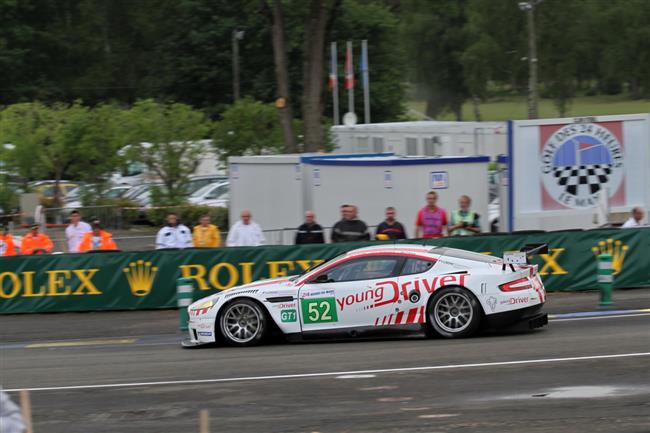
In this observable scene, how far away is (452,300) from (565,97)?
2135 inches

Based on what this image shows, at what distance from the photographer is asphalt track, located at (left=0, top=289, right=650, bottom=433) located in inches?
366

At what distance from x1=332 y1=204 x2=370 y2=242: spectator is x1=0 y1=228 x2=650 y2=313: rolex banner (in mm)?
830

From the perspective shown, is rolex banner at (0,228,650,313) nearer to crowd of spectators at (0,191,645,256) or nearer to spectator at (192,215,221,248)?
crowd of spectators at (0,191,645,256)

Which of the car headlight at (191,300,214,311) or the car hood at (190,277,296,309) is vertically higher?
the car hood at (190,277,296,309)

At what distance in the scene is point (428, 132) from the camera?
1319 inches

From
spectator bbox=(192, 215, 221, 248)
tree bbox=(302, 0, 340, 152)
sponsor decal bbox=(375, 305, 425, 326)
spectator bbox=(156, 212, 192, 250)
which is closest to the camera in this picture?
sponsor decal bbox=(375, 305, 425, 326)

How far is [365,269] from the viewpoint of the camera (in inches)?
534

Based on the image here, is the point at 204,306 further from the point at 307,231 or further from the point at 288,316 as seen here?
the point at 307,231

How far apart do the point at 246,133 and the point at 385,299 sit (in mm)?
24678

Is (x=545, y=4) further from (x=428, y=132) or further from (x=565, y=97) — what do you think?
(x=428, y=132)

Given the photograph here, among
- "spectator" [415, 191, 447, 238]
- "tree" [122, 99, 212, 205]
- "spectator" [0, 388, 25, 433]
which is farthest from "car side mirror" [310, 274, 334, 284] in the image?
"tree" [122, 99, 212, 205]

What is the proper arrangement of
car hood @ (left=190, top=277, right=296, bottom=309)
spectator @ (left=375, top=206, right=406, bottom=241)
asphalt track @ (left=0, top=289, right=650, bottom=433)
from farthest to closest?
spectator @ (left=375, top=206, right=406, bottom=241), car hood @ (left=190, top=277, right=296, bottom=309), asphalt track @ (left=0, top=289, right=650, bottom=433)

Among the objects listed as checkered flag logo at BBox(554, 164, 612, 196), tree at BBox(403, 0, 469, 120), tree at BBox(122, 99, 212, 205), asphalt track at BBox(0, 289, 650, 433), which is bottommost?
asphalt track at BBox(0, 289, 650, 433)

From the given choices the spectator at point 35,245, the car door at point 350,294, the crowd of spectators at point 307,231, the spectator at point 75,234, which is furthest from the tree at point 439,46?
the car door at point 350,294
